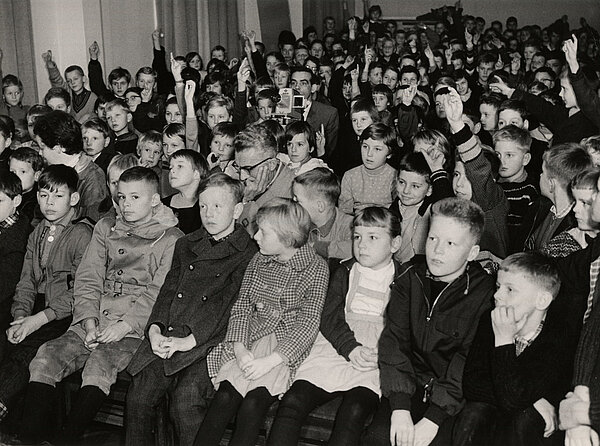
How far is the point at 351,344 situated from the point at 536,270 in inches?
28.9

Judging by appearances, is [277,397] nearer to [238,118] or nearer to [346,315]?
[346,315]

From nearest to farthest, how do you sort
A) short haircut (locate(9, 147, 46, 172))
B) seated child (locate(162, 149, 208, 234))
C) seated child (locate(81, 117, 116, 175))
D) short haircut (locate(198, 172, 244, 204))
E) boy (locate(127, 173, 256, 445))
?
1. boy (locate(127, 173, 256, 445))
2. short haircut (locate(198, 172, 244, 204))
3. seated child (locate(162, 149, 208, 234))
4. short haircut (locate(9, 147, 46, 172))
5. seated child (locate(81, 117, 116, 175))

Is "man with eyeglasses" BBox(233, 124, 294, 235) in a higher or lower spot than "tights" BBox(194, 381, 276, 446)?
higher

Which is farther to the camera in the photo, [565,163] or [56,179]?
[56,179]

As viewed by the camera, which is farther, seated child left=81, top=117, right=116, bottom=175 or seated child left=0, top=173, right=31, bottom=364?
seated child left=81, top=117, right=116, bottom=175

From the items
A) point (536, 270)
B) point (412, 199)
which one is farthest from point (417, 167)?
point (536, 270)

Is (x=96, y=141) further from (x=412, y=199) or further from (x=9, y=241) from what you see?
(x=412, y=199)

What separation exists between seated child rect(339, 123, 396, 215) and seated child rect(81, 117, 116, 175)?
1523 mm

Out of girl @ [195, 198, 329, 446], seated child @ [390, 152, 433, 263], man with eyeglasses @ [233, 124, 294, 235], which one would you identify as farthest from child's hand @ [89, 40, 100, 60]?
girl @ [195, 198, 329, 446]

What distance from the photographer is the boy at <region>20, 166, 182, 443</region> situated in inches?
105

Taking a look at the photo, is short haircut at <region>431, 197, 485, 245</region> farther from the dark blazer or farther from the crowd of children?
the dark blazer

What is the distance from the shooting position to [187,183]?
141 inches

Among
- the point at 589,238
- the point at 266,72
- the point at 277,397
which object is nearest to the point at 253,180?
the point at 277,397

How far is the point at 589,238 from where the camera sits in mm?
2531
